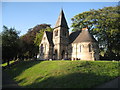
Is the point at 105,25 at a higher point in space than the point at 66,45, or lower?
higher

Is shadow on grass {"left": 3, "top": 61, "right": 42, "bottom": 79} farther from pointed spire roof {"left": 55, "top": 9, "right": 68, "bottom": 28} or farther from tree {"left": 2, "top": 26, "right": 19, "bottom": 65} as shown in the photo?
pointed spire roof {"left": 55, "top": 9, "right": 68, "bottom": 28}

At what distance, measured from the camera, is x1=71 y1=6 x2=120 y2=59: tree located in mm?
34344

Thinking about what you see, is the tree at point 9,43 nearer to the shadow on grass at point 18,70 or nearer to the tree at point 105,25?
the shadow on grass at point 18,70

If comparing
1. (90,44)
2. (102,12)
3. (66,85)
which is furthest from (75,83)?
(102,12)

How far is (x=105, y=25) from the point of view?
36281mm

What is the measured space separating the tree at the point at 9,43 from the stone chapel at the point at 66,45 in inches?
378

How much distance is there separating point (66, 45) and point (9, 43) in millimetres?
17682

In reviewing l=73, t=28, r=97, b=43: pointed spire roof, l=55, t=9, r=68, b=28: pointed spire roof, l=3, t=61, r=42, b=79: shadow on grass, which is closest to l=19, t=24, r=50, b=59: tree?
l=3, t=61, r=42, b=79: shadow on grass

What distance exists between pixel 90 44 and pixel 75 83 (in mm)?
21600

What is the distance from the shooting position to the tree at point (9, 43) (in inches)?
1232

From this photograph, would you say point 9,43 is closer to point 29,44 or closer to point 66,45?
point 29,44

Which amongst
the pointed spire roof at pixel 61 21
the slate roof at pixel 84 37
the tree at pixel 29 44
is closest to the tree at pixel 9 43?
the tree at pixel 29 44

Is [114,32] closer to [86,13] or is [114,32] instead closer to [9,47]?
[86,13]

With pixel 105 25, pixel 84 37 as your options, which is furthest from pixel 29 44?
pixel 105 25
